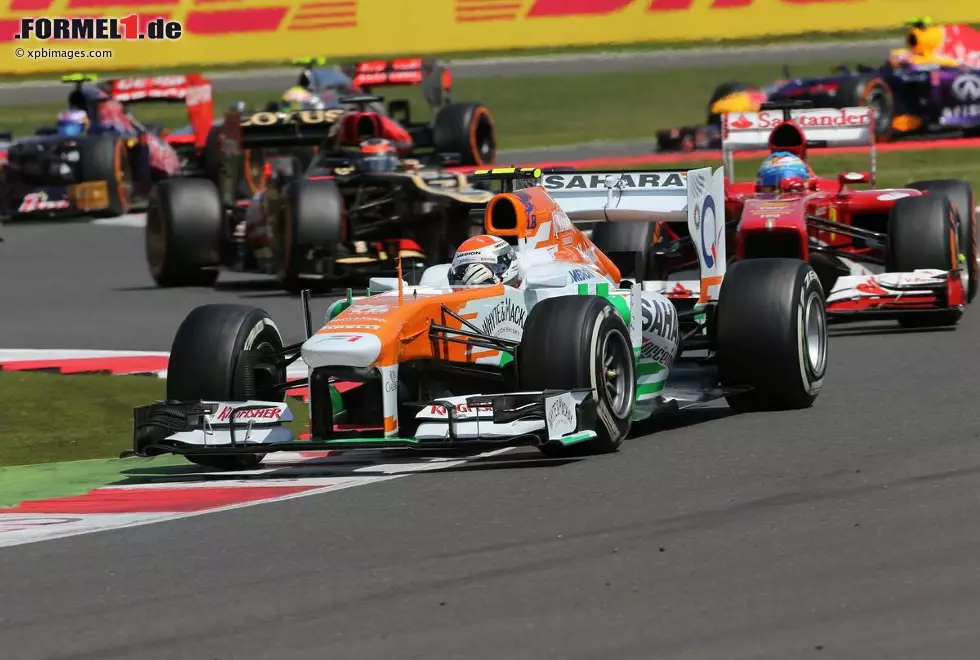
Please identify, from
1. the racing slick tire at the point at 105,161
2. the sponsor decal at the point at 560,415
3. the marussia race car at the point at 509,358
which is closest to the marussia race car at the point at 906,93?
the racing slick tire at the point at 105,161

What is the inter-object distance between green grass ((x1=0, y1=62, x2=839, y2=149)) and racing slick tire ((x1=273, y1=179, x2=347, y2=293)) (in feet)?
61.0

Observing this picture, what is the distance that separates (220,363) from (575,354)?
5.83ft

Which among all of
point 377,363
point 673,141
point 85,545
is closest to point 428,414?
point 377,363

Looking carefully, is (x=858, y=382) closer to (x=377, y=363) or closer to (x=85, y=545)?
(x=377, y=363)

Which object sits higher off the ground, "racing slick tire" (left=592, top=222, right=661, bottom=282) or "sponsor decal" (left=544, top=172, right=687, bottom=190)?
"sponsor decal" (left=544, top=172, right=687, bottom=190)

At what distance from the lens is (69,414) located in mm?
12344

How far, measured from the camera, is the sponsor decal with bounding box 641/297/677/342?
11.0 meters

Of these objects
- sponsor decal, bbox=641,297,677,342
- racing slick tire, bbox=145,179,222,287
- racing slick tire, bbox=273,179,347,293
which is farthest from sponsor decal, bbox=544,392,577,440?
racing slick tire, bbox=145,179,222,287

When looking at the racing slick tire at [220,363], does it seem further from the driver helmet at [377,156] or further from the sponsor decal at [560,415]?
the driver helmet at [377,156]

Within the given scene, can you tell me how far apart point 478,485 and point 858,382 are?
3.99m

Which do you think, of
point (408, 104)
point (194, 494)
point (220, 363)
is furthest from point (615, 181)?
point (408, 104)

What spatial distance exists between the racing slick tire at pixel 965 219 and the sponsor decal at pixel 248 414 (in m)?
7.19

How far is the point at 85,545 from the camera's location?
8.05 metres

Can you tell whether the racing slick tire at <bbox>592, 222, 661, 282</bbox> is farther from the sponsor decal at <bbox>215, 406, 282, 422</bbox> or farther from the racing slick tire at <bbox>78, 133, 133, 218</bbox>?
the racing slick tire at <bbox>78, 133, 133, 218</bbox>
